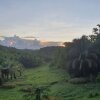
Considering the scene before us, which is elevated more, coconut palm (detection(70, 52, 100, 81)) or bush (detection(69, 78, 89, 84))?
coconut palm (detection(70, 52, 100, 81))

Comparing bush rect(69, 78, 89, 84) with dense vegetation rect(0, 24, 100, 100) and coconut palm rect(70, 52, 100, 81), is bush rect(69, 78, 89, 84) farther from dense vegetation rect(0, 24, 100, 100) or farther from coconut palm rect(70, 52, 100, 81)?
coconut palm rect(70, 52, 100, 81)

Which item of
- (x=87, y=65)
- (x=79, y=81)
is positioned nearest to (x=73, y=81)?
(x=79, y=81)

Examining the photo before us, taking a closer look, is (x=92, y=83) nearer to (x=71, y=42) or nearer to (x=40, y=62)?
(x=71, y=42)

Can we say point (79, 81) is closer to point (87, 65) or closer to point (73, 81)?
point (73, 81)

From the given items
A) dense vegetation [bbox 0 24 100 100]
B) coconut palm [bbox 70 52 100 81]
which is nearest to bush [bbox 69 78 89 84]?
dense vegetation [bbox 0 24 100 100]

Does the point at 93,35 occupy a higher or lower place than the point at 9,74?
higher

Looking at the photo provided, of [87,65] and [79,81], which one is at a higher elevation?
[87,65]

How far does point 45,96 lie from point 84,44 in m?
21.8

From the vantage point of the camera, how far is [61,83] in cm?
5903

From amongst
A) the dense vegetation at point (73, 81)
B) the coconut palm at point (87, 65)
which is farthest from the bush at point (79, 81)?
the coconut palm at point (87, 65)

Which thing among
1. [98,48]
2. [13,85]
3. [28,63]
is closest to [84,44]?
[98,48]

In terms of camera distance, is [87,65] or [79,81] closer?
[87,65]

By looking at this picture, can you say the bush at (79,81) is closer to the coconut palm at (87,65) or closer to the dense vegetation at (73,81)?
the dense vegetation at (73,81)

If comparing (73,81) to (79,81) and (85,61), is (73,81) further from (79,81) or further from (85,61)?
(85,61)
